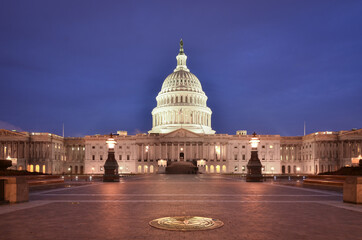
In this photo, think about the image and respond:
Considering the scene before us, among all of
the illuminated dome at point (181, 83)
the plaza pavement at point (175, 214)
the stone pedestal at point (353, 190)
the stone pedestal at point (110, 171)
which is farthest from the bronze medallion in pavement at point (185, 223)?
the illuminated dome at point (181, 83)

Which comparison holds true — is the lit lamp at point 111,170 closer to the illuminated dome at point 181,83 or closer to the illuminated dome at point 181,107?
the illuminated dome at point 181,107

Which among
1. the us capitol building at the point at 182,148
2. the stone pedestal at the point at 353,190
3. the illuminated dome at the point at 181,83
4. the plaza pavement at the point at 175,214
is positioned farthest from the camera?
the illuminated dome at the point at 181,83

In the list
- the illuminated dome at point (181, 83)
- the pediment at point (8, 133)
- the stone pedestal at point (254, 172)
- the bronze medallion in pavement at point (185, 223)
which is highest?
the illuminated dome at point (181, 83)

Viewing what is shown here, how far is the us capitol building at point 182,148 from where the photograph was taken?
126 metres

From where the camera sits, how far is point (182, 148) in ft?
436

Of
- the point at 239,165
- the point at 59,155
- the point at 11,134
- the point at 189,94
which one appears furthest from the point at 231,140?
the point at 11,134

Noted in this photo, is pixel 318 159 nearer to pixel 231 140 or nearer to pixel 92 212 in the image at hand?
pixel 231 140

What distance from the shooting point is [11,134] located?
127 metres

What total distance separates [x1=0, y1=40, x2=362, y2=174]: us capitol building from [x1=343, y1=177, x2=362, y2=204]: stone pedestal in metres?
97.4

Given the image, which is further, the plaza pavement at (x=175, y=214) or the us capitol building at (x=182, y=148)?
the us capitol building at (x=182, y=148)

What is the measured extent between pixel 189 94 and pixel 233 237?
142 m

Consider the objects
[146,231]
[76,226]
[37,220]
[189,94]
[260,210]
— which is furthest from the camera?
[189,94]

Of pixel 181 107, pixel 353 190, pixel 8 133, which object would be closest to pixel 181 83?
pixel 181 107

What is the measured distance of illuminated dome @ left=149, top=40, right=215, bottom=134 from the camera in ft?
488
